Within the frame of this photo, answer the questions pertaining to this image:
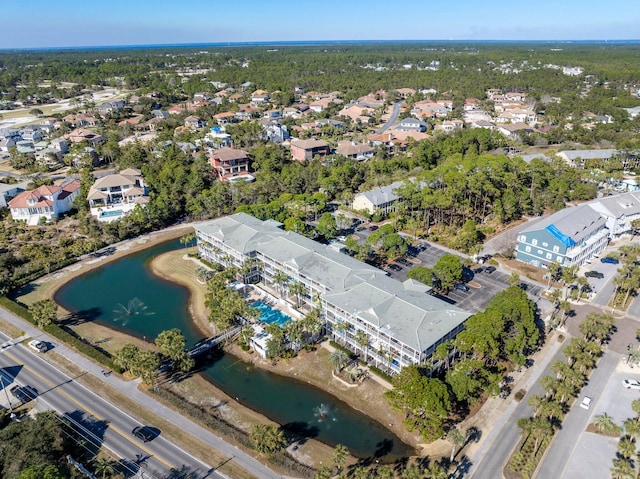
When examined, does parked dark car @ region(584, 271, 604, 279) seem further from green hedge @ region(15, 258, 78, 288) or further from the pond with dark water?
green hedge @ region(15, 258, 78, 288)

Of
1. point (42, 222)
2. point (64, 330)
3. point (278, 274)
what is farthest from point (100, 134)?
point (278, 274)

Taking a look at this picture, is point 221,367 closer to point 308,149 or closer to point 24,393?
point 24,393

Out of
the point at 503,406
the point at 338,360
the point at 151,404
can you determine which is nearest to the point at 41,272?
the point at 151,404

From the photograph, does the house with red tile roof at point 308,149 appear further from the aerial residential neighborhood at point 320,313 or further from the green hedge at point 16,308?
the green hedge at point 16,308

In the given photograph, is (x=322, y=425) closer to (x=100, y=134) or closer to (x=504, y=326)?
(x=504, y=326)

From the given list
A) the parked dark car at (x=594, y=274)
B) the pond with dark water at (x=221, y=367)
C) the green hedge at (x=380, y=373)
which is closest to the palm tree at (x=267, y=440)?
the pond with dark water at (x=221, y=367)
